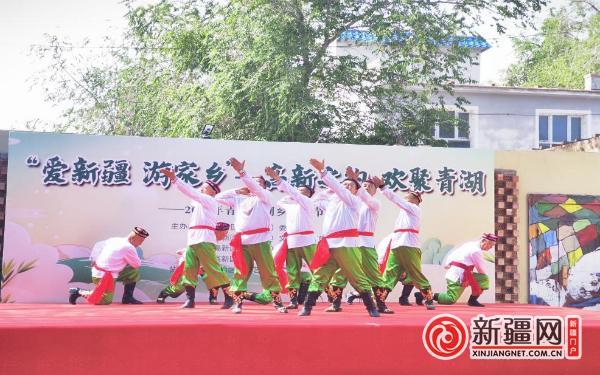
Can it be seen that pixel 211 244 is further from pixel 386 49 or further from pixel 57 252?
pixel 386 49

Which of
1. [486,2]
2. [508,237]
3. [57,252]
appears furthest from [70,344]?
[486,2]

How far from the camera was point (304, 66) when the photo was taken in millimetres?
13266

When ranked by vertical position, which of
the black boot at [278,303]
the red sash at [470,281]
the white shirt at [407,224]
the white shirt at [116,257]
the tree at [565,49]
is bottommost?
the black boot at [278,303]

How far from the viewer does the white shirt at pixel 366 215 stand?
8.00m

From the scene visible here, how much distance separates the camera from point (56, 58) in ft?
64.3

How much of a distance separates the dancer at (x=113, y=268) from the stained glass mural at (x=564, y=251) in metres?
4.53

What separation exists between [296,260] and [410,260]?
1239 millimetres


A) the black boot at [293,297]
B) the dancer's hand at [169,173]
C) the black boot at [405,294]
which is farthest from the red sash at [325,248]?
the black boot at [405,294]

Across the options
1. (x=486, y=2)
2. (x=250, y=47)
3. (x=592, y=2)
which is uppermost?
(x=592, y=2)

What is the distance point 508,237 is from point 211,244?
3.71 metres

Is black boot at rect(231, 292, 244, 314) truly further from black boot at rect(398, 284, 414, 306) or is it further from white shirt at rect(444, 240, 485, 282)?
white shirt at rect(444, 240, 485, 282)

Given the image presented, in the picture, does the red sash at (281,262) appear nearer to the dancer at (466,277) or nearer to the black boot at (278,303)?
the black boot at (278,303)

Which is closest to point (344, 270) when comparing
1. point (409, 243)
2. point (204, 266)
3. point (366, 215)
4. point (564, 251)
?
point (366, 215)

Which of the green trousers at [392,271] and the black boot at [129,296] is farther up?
the green trousers at [392,271]
